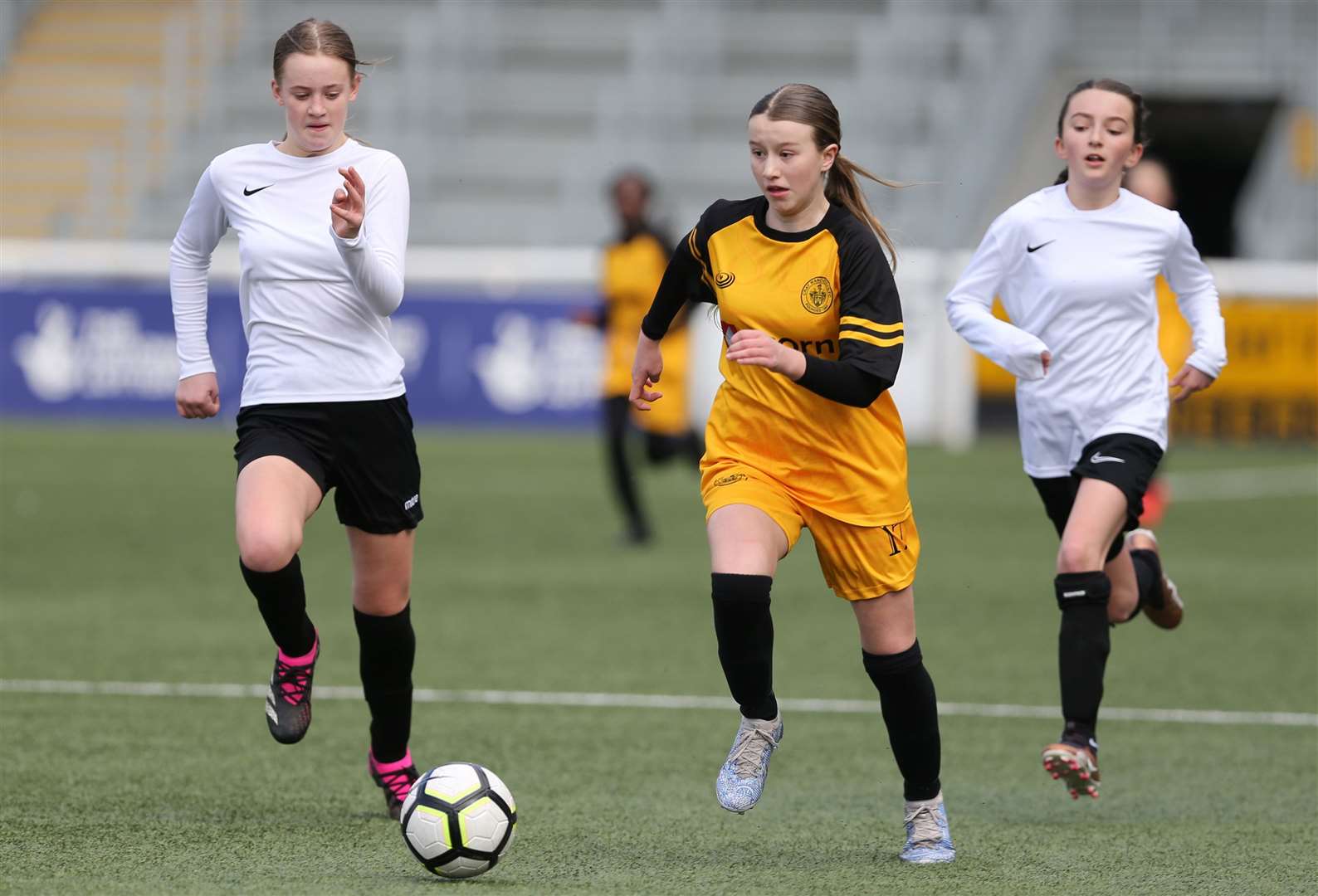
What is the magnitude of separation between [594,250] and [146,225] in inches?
243

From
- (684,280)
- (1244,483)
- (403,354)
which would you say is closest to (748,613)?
(684,280)

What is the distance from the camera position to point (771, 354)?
4648mm

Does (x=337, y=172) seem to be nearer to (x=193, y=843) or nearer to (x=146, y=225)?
(x=193, y=843)

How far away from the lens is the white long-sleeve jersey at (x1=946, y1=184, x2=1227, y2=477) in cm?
595

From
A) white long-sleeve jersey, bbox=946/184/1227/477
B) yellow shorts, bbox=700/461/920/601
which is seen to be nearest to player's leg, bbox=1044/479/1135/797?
white long-sleeve jersey, bbox=946/184/1227/477

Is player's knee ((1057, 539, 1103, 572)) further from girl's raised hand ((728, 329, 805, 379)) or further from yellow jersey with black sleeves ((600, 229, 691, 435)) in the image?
yellow jersey with black sleeves ((600, 229, 691, 435))

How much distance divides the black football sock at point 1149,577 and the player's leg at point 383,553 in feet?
8.33

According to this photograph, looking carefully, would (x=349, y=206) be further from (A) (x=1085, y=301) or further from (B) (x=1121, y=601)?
(B) (x=1121, y=601)

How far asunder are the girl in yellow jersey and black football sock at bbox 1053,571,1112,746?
69 centimetres

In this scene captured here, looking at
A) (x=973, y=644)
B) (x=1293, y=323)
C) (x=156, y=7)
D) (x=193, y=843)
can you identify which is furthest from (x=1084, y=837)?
(x=156, y=7)

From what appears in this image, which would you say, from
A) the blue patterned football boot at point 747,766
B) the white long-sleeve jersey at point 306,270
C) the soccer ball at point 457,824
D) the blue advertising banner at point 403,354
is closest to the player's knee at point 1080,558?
the blue patterned football boot at point 747,766

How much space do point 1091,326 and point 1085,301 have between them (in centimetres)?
8

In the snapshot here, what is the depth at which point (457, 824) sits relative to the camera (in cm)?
474

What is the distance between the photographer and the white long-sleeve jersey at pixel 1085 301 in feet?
19.5
